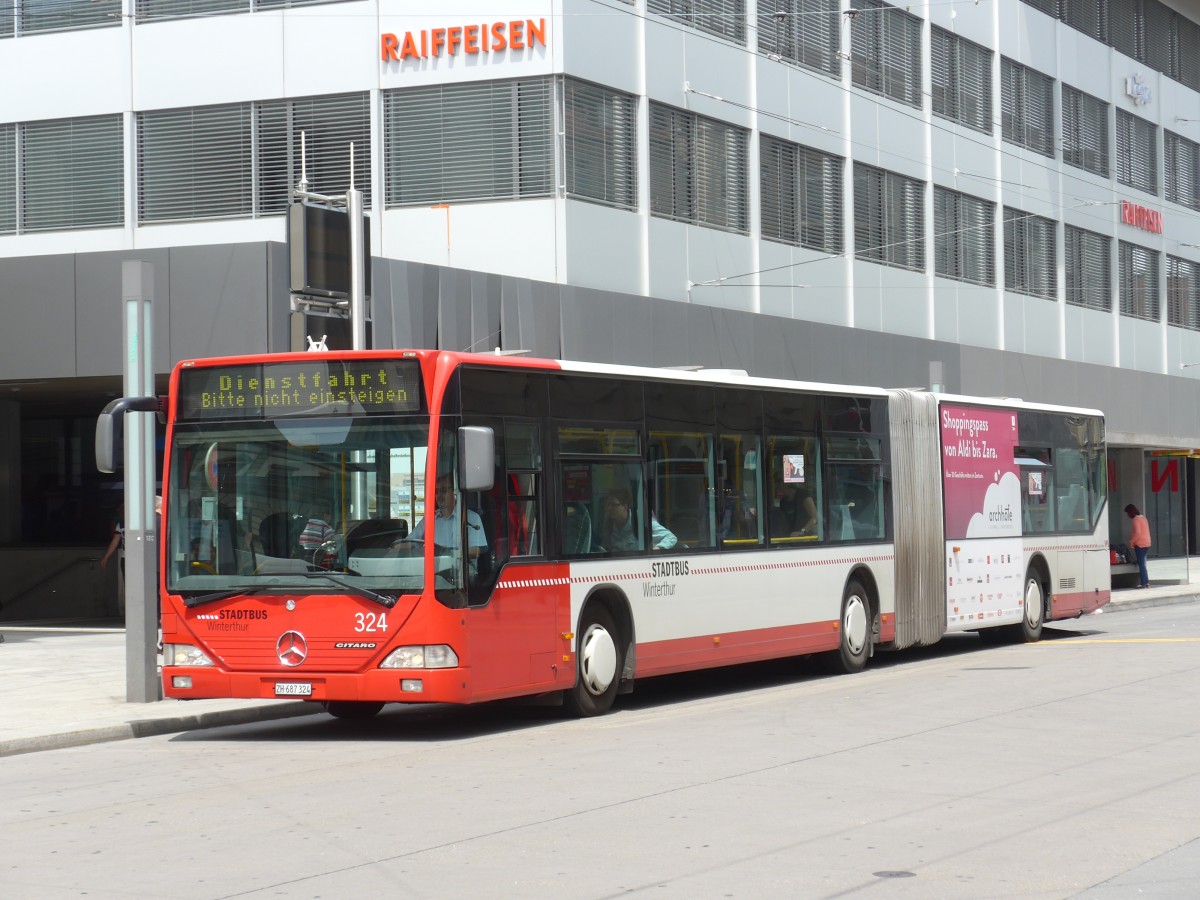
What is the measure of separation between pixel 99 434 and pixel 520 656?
11.6 ft

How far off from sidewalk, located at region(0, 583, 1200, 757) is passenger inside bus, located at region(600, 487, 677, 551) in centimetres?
311

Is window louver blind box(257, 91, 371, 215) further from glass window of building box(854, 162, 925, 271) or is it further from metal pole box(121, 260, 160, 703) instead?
metal pole box(121, 260, 160, 703)

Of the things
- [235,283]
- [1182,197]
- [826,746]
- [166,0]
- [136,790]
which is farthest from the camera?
[1182,197]

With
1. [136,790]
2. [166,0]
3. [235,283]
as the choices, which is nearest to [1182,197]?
[166,0]

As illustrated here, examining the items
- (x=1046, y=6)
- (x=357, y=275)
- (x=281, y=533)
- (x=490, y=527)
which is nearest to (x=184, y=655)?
(x=281, y=533)

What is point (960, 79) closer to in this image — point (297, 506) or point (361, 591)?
point (297, 506)

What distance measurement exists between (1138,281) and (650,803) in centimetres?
4004

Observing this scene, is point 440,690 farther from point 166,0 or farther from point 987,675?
point 166,0

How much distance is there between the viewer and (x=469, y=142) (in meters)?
26.5

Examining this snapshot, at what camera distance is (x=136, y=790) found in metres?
10.7

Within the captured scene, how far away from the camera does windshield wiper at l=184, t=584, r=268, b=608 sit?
42.9 ft

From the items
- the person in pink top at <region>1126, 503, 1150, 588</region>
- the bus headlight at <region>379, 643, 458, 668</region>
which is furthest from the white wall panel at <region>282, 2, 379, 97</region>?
the person in pink top at <region>1126, 503, 1150, 588</region>

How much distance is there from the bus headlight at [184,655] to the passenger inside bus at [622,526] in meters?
3.39

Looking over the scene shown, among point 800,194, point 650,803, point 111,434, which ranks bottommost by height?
point 650,803
